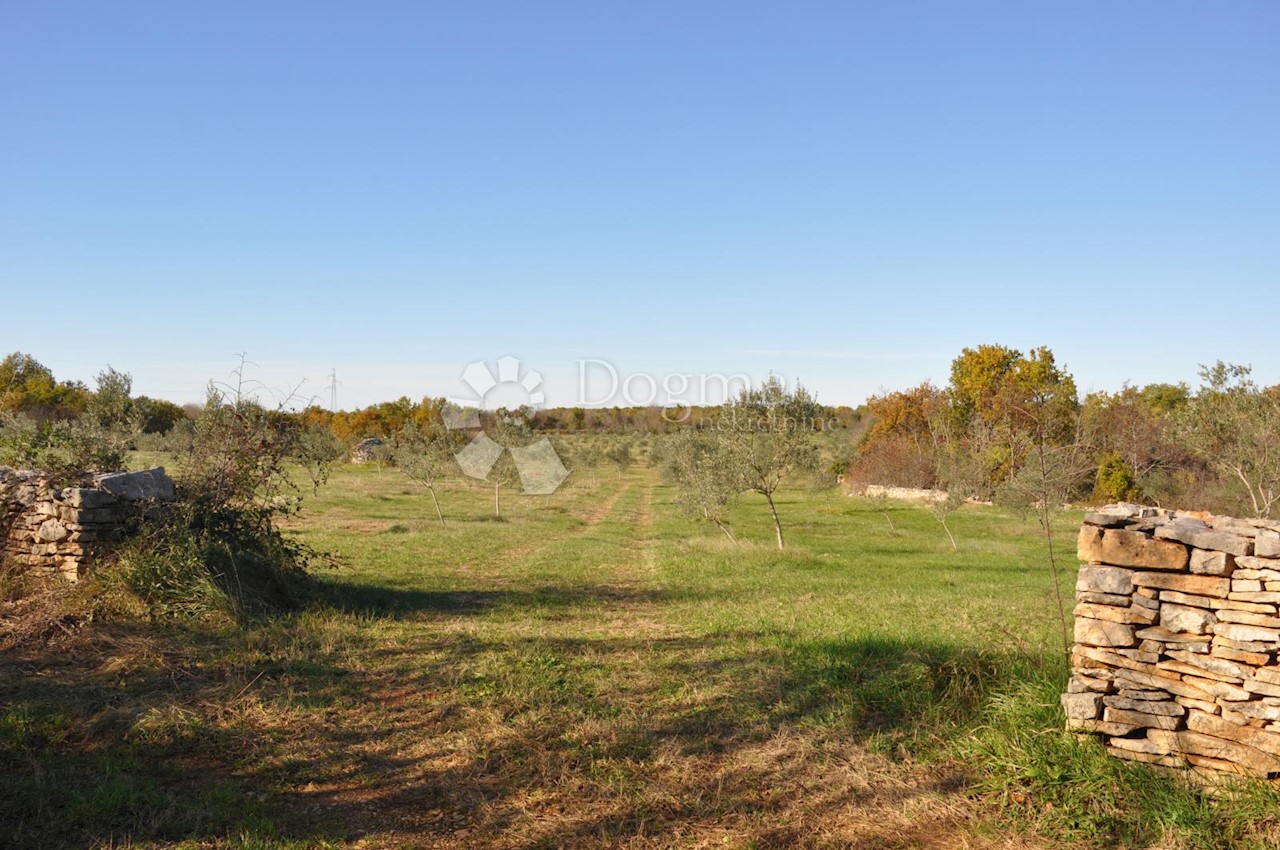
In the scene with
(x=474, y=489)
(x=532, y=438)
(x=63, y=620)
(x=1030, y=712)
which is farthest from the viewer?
(x=474, y=489)

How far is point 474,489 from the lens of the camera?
4522cm

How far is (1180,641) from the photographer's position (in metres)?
5.50

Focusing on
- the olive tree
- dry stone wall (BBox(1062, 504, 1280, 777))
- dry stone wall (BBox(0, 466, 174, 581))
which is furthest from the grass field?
the olive tree

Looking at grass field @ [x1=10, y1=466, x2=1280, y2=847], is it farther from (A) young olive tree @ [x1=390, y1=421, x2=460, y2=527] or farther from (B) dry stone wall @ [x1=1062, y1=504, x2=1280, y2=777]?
(A) young olive tree @ [x1=390, y1=421, x2=460, y2=527]

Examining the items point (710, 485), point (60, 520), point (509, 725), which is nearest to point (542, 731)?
point (509, 725)

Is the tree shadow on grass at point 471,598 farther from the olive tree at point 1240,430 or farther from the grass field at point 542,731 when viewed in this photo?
the olive tree at point 1240,430

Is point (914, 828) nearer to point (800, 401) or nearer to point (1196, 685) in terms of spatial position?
point (1196, 685)

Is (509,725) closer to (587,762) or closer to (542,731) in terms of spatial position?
(542,731)

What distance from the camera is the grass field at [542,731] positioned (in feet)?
17.1

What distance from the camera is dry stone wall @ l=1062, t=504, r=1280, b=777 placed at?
17.1ft

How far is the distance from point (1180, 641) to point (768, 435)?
1921 centimetres

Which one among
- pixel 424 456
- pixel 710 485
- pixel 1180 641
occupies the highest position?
pixel 424 456

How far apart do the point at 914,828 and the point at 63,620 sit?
927cm

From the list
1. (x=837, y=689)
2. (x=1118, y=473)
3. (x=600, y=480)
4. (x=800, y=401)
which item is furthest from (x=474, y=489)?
(x=837, y=689)
